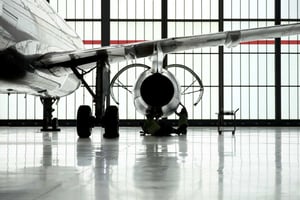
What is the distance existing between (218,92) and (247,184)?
29142mm

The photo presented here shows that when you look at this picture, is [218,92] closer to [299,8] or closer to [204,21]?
[204,21]

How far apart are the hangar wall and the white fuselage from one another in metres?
18.3

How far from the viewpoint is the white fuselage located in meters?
11.4

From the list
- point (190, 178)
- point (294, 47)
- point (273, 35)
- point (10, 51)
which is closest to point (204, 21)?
point (294, 47)

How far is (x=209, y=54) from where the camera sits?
36.0 metres

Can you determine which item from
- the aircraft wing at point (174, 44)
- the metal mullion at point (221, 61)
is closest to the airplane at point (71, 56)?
the aircraft wing at point (174, 44)

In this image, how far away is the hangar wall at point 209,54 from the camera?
117ft

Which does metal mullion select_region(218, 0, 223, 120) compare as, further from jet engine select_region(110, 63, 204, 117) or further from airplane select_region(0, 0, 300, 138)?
jet engine select_region(110, 63, 204, 117)

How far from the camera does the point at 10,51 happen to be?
11.7 metres

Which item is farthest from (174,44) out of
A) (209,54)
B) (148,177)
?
(209,54)

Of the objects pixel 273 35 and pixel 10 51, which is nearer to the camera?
pixel 10 51

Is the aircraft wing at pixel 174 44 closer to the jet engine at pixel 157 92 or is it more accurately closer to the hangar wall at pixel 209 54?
the jet engine at pixel 157 92

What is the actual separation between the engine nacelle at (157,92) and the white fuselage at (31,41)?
216 centimetres

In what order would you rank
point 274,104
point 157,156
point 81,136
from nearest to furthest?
point 157,156, point 81,136, point 274,104
